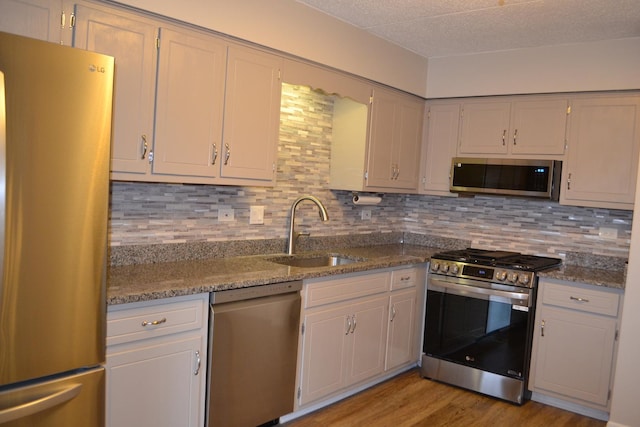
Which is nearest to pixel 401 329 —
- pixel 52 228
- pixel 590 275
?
pixel 590 275

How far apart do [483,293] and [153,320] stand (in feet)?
7.64

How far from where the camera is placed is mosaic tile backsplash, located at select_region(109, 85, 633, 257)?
9.47ft

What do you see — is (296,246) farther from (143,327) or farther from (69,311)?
(69,311)

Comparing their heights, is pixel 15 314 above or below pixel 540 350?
above

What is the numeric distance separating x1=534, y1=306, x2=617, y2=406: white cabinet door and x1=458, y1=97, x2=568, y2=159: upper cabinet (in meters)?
1.19

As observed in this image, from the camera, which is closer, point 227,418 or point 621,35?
point 227,418

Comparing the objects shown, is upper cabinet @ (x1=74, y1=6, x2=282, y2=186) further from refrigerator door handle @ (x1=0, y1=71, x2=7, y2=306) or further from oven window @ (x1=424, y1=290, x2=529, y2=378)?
oven window @ (x1=424, y1=290, x2=529, y2=378)

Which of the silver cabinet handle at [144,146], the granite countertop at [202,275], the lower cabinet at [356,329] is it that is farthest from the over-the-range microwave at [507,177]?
the silver cabinet handle at [144,146]

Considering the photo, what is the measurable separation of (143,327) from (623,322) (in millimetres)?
2674

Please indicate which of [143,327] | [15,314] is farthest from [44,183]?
[143,327]

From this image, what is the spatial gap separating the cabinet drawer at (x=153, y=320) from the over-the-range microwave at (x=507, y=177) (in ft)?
8.15

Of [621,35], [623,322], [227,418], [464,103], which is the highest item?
[621,35]

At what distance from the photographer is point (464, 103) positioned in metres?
4.20

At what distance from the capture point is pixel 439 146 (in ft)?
14.2
